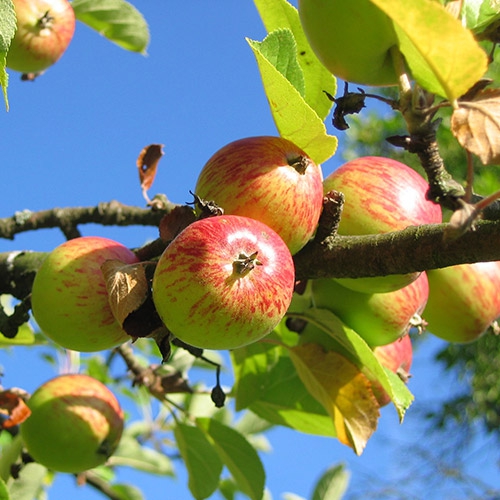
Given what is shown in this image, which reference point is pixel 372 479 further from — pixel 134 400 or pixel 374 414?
pixel 374 414

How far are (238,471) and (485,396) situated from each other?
7.55 meters

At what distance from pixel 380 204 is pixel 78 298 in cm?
49

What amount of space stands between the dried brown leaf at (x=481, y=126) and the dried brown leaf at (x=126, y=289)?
438 millimetres

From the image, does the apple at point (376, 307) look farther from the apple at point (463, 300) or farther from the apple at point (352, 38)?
the apple at point (352, 38)

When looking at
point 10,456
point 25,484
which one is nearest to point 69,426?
point 10,456

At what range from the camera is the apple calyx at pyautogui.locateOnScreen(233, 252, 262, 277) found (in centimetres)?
84

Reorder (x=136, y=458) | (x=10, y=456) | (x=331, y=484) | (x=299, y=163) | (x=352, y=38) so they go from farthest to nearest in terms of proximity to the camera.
→ (x=136, y=458) → (x=331, y=484) → (x=10, y=456) → (x=299, y=163) → (x=352, y=38)

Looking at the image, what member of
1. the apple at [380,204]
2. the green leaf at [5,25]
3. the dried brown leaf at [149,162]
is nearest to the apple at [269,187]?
the apple at [380,204]

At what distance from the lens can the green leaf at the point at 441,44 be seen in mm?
711

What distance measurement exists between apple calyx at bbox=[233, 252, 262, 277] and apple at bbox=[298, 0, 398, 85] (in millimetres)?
299

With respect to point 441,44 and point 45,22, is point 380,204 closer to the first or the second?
point 441,44

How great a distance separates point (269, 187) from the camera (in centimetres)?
99

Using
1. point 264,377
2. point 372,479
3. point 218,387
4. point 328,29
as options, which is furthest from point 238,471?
point 372,479

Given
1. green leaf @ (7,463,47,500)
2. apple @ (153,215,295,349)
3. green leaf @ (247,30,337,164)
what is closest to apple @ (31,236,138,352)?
apple @ (153,215,295,349)
